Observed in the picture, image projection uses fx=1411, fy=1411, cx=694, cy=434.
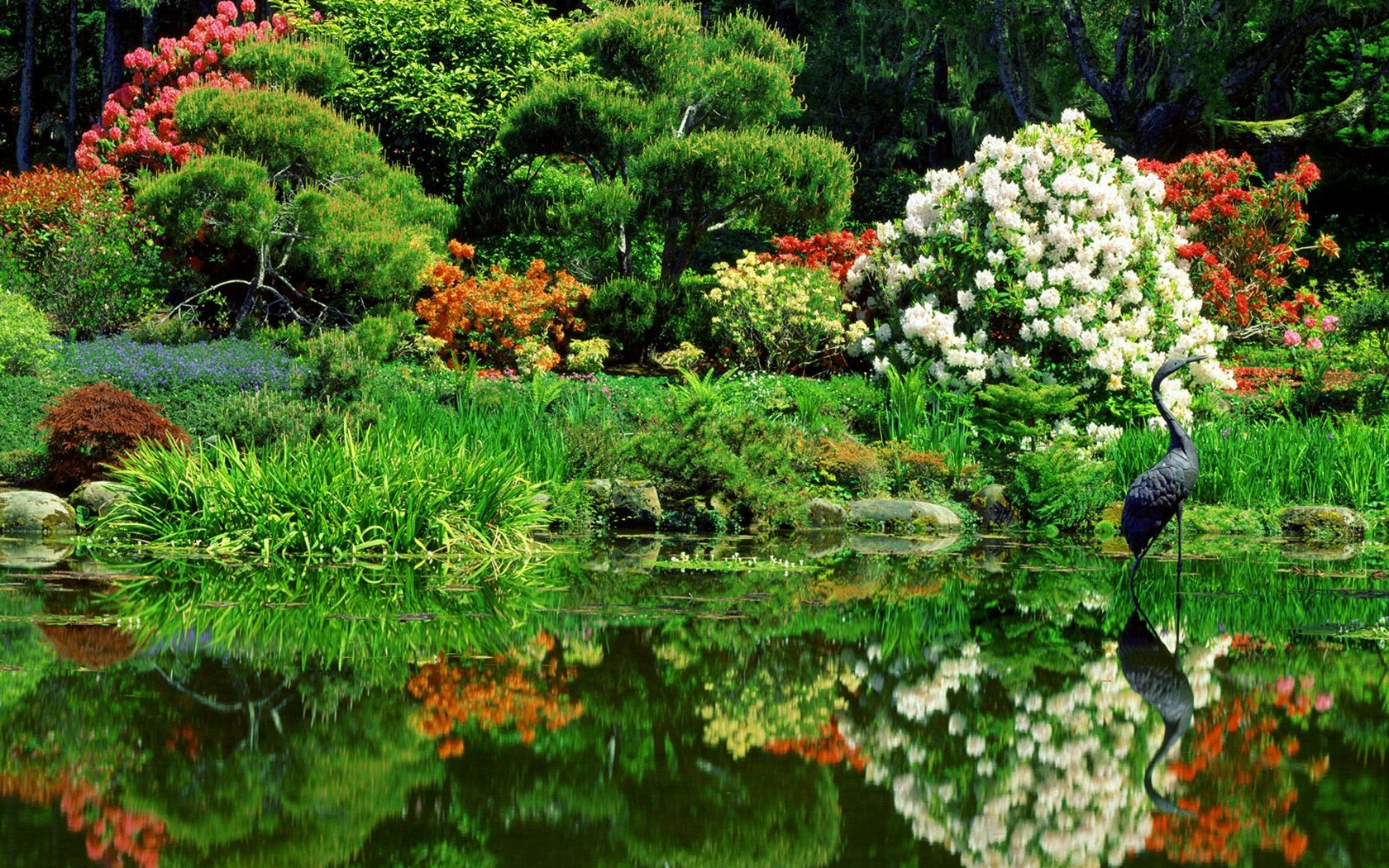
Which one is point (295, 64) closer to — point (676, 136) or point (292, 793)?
point (676, 136)

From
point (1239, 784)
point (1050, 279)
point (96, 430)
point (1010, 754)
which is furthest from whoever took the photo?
point (1050, 279)

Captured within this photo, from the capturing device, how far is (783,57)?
19.3 m

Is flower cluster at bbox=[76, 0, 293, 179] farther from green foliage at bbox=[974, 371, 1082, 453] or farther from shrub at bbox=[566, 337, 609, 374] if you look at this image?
green foliage at bbox=[974, 371, 1082, 453]

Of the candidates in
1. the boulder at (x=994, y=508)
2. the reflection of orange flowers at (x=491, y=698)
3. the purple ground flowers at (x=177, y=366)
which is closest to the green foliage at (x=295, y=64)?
the purple ground flowers at (x=177, y=366)

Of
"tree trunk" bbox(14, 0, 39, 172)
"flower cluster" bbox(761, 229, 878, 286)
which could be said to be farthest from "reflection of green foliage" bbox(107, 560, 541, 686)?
"tree trunk" bbox(14, 0, 39, 172)

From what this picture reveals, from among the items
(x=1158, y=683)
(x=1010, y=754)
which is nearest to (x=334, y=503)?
(x=1158, y=683)

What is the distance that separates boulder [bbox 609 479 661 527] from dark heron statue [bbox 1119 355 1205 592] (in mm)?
4305

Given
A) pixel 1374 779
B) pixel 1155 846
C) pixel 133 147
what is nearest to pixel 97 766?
pixel 1155 846

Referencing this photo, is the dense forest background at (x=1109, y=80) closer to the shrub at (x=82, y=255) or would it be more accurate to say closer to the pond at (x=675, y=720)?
the shrub at (x=82, y=255)

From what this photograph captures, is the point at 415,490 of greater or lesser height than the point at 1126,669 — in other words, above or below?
above

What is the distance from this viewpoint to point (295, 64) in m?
17.8

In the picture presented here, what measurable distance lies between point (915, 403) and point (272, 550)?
6.90 metres

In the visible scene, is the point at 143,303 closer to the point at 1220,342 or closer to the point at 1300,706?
the point at 1220,342

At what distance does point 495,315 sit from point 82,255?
4816 mm
